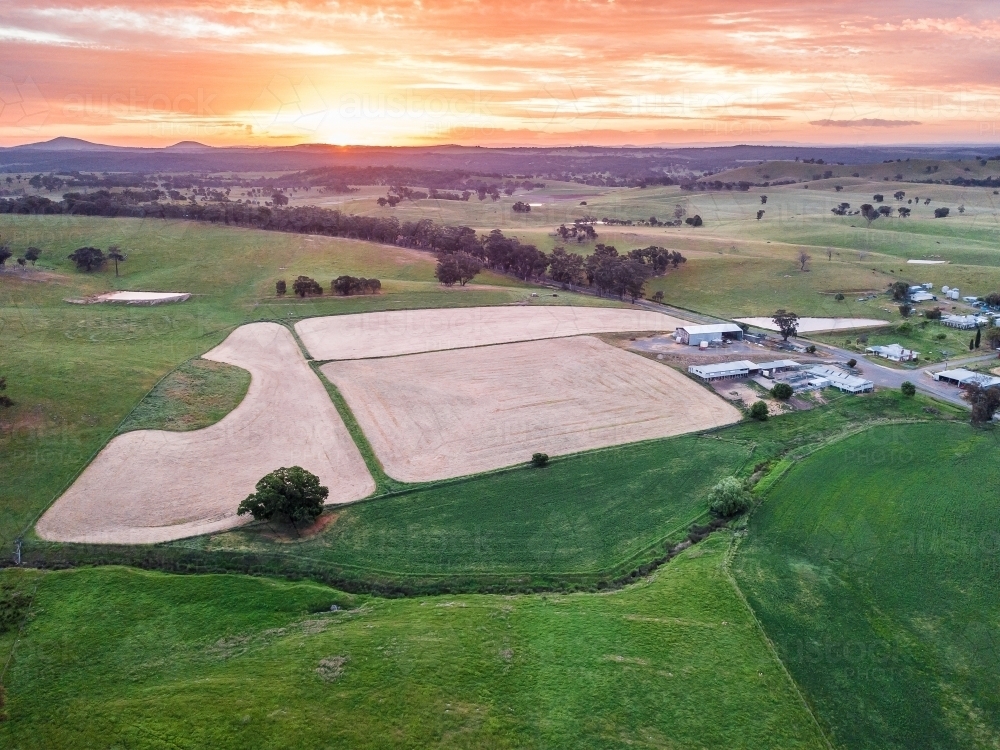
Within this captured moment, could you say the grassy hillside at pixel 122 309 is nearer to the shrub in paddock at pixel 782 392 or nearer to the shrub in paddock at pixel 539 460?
the shrub in paddock at pixel 539 460

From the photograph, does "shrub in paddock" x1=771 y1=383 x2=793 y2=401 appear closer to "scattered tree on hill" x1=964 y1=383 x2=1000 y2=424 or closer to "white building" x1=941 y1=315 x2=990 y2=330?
"scattered tree on hill" x1=964 y1=383 x2=1000 y2=424

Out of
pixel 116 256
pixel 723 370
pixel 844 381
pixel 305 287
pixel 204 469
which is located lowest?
pixel 204 469

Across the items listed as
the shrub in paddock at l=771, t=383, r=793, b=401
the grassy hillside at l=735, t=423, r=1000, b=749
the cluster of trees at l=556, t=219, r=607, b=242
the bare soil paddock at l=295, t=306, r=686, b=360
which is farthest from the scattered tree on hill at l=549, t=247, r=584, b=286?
the grassy hillside at l=735, t=423, r=1000, b=749

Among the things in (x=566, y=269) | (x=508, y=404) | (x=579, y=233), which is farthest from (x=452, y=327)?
(x=579, y=233)

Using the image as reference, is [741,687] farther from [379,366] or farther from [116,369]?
[116,369]

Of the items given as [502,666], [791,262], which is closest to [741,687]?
[502,666]

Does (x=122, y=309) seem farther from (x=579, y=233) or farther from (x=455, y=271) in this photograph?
(x=579, y=233)

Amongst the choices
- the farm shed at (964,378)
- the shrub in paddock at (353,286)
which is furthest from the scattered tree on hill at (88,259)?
the farm shed at (964,378)
